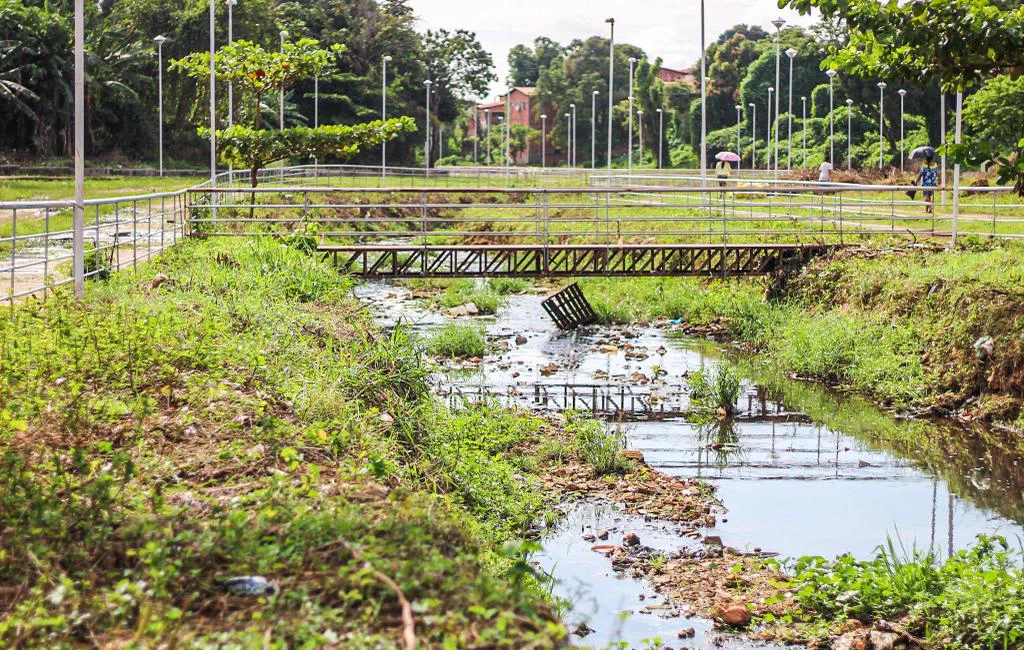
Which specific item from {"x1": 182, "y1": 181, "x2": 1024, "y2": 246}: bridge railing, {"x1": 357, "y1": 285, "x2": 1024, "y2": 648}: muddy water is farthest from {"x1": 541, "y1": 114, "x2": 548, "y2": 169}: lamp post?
{"x1": 357, "y1": 285, "x2": 1024, "y2": 648}: muddy water

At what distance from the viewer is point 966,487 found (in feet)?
46.1

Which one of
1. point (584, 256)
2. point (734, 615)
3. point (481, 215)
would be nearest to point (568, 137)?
point (481, 215)

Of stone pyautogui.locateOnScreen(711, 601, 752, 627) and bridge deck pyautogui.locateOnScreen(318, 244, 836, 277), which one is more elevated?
bridge deck pyautogui.locateOnScreen(318, 244, 836, 277)

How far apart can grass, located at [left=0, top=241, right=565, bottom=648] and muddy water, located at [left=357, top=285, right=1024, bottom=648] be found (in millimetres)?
976

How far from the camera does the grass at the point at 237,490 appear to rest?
5.28 metres

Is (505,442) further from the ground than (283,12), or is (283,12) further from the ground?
(283,12)

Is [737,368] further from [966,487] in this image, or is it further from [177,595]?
[177,595]

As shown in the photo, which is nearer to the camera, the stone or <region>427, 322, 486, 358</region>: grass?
the stone

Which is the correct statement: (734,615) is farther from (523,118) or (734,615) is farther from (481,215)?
(523,118)

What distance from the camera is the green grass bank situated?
58.2 feet

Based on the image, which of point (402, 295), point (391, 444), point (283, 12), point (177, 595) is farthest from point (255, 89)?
point (283, 12)

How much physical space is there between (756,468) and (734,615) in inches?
220

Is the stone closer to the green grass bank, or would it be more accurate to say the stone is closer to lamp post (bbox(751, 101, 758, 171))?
the green grass bank

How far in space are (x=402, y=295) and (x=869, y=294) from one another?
12.9m
